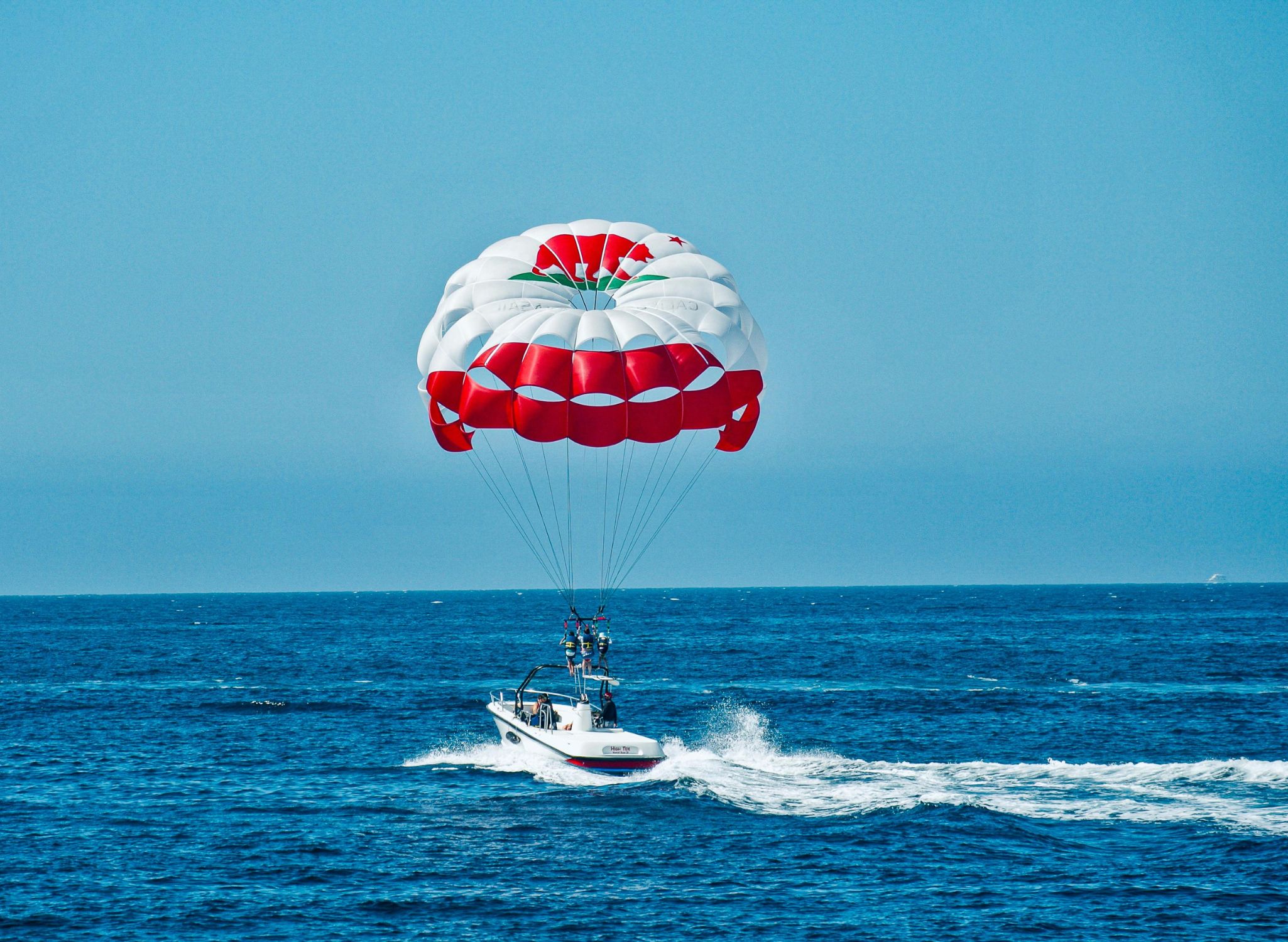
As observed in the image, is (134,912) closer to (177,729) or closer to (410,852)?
(410,852)

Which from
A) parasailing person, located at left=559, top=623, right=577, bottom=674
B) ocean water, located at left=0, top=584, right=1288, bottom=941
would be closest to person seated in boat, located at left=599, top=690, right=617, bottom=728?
parasailing person, located at left=559, top=623, right=577, bottom=674

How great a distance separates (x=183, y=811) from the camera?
2862 cm

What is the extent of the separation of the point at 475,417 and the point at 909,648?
198 ft

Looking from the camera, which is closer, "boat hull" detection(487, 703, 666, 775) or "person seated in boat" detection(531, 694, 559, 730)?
"boat hull" detection(487, 703, 666, 775)

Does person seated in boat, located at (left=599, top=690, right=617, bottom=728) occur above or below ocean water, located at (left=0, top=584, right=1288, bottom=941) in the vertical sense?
above

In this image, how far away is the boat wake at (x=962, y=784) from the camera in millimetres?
27344

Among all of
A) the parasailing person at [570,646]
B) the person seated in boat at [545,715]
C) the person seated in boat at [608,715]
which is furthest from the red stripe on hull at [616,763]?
the parasailing person at [570,646]

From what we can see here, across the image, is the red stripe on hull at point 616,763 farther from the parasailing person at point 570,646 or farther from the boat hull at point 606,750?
the parasailing person at point 570,646

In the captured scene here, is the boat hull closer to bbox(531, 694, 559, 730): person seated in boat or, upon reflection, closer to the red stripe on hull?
the red stripe on hull

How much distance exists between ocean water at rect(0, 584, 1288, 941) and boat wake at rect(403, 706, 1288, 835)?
0.12 m

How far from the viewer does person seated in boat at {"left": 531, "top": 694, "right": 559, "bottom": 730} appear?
100 ft

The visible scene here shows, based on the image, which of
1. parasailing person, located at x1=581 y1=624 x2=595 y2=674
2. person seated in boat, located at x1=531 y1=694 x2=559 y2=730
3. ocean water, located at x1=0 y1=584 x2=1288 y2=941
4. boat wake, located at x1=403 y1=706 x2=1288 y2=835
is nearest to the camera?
ocean water, located at x1=0 y1=584 x2=1288 y2=941

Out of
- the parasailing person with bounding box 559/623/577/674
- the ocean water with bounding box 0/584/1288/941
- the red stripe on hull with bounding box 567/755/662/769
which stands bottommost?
the ocean water with bounding box 0/584/1288/941

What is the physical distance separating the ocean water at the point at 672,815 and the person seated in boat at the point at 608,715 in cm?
139
